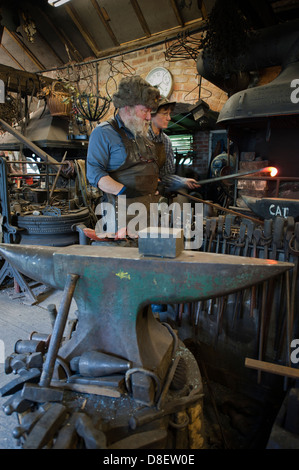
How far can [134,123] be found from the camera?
214cm

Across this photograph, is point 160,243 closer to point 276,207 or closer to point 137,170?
point 137,170

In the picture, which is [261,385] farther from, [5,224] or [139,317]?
[5,224]

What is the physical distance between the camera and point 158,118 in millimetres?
2814

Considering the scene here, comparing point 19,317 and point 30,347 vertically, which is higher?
point 30,347

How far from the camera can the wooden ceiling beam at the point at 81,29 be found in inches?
234

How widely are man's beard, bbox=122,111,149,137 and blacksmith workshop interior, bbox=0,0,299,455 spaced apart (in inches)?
1.9

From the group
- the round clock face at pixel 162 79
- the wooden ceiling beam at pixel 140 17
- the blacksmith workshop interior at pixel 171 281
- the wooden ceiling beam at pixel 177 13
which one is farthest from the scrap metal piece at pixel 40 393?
the wooden ceiling beam at pixel 140 17

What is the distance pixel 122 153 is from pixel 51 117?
574 cm

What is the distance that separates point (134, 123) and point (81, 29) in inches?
223

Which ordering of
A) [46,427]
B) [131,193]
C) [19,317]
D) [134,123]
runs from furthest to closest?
[19,317] < [131,193] < [134,123] < [46,427]

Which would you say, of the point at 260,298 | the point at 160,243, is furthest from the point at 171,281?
the point at 260,298

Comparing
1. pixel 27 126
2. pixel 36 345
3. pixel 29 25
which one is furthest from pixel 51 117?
pixel 36 345

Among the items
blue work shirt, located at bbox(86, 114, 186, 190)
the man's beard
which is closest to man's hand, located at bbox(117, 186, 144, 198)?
blue work shirt, located at bbox(86, 114, 186, 190)

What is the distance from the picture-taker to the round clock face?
557 cm
